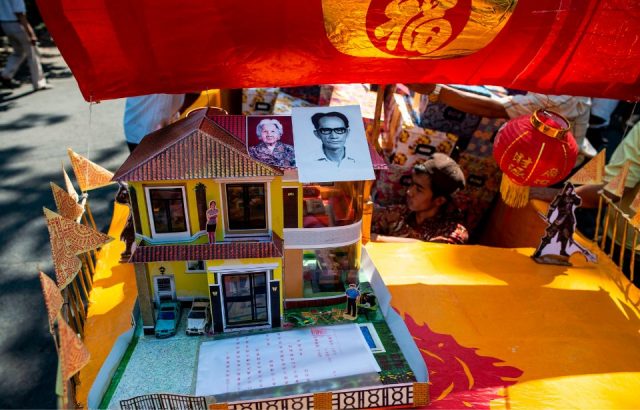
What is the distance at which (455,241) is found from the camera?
350 centimetres

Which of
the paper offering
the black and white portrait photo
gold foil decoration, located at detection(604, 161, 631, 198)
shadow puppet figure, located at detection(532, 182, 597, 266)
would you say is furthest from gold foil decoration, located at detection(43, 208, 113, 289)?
gold foil decoration, located at detection(604, 161, 631, 198)

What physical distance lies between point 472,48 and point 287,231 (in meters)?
1.45

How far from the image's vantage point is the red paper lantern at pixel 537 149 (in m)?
2.67

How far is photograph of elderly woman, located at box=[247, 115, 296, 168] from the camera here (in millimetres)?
2184

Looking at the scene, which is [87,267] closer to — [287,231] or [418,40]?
[287,231]

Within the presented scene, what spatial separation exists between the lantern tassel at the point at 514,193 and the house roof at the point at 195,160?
164cm

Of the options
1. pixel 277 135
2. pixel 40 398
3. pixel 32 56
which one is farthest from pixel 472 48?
pixel 32 56

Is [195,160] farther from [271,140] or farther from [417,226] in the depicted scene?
[417,226]

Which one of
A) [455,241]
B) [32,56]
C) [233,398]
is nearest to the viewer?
[233,398]

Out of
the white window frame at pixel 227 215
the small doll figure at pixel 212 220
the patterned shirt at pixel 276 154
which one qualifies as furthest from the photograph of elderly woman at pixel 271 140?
the small doll figure at pixel 212 220

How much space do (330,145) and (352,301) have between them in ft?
2.66

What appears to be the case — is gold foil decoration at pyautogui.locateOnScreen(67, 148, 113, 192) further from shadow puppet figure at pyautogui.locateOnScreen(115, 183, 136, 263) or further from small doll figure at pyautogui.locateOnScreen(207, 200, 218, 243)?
small doll figure at pyautogui.locateOnScreen(207, 200, 218, 243)

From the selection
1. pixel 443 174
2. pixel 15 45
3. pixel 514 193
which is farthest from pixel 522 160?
pixel 15 45

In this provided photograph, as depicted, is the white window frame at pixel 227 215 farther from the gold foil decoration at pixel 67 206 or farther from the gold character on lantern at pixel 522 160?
the gold character on lantern at pixel 522 160
